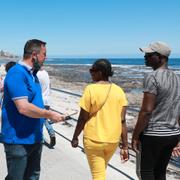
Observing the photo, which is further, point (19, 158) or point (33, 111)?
point (19, 158)

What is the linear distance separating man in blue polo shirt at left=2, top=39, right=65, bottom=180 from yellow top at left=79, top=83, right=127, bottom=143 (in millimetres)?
645

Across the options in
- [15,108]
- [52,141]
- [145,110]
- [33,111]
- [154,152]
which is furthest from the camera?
[52,141]

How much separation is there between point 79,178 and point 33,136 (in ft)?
8.18

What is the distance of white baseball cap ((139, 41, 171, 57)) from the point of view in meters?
5.09

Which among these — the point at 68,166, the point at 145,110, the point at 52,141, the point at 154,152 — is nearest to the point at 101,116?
the point at 145,110

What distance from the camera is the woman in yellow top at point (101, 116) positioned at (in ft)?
17.2

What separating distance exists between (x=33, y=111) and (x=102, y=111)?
104cm

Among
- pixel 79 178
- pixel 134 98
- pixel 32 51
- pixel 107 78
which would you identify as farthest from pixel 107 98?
pixel 134 98

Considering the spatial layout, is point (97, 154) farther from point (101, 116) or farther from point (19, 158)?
point (19, 158)

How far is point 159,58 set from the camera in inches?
201

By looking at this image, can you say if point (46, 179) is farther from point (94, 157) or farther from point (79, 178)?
point (94, 157)

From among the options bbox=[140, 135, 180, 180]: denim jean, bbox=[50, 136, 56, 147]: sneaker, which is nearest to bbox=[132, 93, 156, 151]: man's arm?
bbox=[140, 135, 180, 180]: denim jean

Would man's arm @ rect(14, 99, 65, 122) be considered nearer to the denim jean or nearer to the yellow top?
the yellow top

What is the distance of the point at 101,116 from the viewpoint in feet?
17.3
